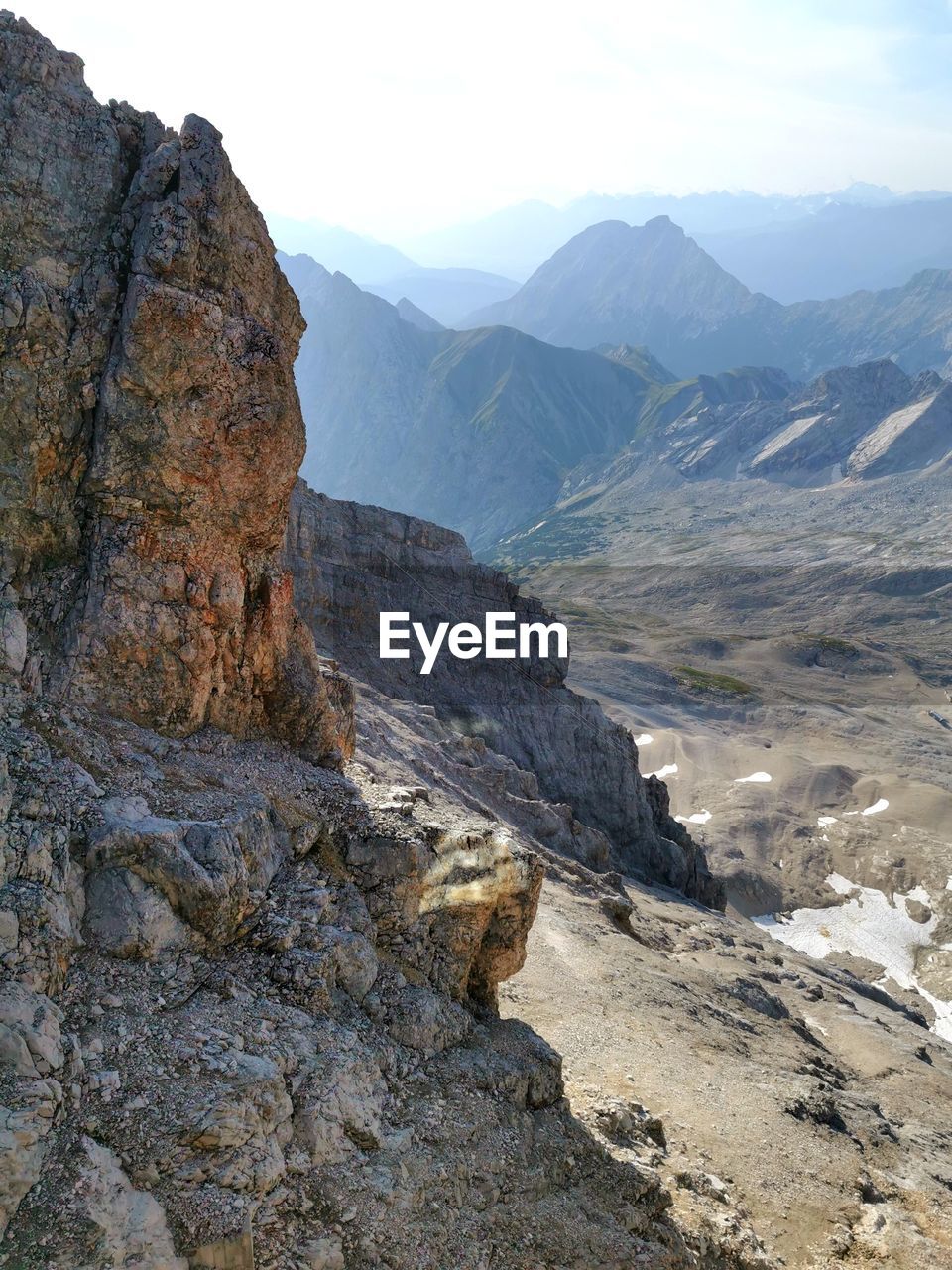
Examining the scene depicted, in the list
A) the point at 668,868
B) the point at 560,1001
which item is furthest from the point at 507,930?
the point at 668,868

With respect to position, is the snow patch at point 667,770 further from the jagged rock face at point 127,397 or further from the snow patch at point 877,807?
the jagged rock face at point 127,397

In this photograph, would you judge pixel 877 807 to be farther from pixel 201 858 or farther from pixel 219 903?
pixel 201 858

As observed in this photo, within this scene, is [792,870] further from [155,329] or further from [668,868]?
[155,329]

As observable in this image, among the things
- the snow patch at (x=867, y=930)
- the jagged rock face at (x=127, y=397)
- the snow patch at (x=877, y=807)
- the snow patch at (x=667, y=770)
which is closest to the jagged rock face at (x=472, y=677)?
the snow patch at (x=867, y=930)

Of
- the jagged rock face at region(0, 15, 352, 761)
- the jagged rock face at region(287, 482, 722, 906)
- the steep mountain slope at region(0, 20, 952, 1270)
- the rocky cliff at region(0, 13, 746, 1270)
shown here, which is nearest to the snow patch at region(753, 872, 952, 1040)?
the jagged rock face at region(287, 482, 722, 906)

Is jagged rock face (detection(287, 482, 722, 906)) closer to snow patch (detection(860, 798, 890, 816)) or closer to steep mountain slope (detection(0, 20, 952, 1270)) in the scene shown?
snow patch (detection(860, 798, 890, 816))

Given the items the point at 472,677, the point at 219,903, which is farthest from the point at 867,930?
the point at 219,903

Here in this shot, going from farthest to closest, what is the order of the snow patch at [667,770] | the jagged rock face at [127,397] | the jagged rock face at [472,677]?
1. the snow patch at [667,770]
2. the jagged rock face at [472,677]
3. the jagged rock face at [127,397]
